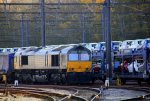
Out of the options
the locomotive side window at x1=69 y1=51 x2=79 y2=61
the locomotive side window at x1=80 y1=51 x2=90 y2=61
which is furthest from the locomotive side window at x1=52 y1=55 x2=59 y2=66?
the locomotive side window at x1=80 y1=51 x2=90 y2=61

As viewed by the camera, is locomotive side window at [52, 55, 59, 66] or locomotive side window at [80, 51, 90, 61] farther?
locomotive side window at [52, 55, 59, 66]

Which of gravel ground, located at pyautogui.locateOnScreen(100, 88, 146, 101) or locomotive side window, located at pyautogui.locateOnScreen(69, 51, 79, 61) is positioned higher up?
locomotive side window, located at pyautogui.locateOnScreen(69, 51, 79, 61)

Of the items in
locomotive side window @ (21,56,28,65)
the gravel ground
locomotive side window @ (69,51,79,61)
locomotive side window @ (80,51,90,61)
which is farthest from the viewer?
locomotive side window @ (21,56,28,65)

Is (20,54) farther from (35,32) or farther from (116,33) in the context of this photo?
(35,32)

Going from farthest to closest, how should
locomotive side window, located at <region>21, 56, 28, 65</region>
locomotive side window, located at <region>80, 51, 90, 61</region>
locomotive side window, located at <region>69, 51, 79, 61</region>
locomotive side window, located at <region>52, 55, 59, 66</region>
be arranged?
locomotive side window, located at <region>21, 56, 28, 65</region>
locomotive side window, located at <region>52, 55, 59, 66</region>
locomotive side window, located at <region>80, 51, 90, 61</region>
locomotive side window, located at <region>69, 51, 79, 61</region>

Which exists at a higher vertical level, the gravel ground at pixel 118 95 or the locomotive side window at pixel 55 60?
the locomotive side window at pixel 55 60

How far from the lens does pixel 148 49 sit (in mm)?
32156

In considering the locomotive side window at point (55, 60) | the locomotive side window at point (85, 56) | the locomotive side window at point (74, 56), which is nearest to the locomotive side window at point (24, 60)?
the locomotive side window at point (55, 60)

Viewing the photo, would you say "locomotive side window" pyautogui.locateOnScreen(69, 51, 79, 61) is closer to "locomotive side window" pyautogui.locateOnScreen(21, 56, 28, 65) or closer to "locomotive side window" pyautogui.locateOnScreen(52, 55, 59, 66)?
"locomotive side window" pyautogui.locateOnScreen(52, 55, 59, 66)

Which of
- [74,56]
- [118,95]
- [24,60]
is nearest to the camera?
[118,95]

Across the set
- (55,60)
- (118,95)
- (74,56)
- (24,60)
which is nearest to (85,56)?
(74,56)

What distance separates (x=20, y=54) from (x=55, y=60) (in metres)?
4.56

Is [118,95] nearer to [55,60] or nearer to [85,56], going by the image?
[85,56]

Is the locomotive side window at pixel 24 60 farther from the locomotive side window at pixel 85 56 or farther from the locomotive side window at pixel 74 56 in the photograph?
the locomotive side window at pixel 85 56
